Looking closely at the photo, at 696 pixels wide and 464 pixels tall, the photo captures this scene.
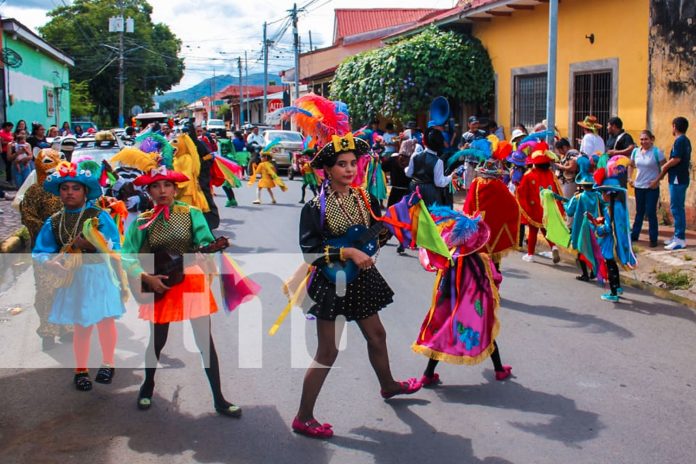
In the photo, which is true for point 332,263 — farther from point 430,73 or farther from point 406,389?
point 430,73

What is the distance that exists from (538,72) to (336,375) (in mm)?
12951

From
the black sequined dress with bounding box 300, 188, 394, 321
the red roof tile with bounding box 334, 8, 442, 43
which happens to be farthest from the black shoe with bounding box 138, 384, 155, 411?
the red roof tile with bounding box 334, 8, 442, 43

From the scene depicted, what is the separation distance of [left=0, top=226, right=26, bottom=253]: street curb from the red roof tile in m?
35.6

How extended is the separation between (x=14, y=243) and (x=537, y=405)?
9.75 m

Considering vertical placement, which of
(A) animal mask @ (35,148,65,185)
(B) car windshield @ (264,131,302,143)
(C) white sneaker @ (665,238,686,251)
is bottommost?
(C) white sneaker @ (665,238,686,251)

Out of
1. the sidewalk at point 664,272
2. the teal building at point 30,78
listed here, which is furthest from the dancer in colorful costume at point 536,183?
the teal building at point 30,78

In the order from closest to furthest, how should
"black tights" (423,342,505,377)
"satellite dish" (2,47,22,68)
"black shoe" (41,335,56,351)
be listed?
1. "black tights" (423,342,505,377)
2. "black shoe" (41,335,56,351)
3. "satellite dish" (2,47,22,68)

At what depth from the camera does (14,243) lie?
1221 cm

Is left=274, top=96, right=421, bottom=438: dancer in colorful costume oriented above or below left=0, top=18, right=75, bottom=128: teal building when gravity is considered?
below

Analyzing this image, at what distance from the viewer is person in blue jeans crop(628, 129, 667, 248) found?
36.6 ft

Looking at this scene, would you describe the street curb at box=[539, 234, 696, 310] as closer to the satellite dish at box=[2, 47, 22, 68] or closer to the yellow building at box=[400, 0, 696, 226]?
the yellow building at box=[400, 0, 696, 226]

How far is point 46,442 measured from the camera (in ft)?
15.0

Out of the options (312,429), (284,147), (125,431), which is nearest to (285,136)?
(284,147)

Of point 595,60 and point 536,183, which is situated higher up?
point 595,60
